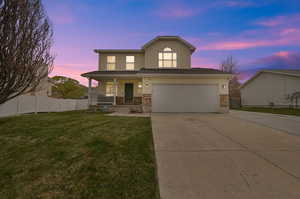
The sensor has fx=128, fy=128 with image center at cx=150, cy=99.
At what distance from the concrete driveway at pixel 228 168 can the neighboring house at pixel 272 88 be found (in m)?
17.4

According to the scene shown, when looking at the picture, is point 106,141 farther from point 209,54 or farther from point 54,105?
point 209,54

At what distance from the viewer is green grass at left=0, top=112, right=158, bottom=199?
178cm

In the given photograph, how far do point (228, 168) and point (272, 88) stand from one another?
2139 centimetres

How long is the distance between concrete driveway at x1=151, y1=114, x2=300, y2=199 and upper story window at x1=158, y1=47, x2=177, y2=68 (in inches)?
425

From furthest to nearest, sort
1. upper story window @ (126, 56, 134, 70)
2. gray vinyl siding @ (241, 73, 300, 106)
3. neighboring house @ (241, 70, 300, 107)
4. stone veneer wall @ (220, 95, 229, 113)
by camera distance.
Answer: gray vinyl siding @ (241, 73, 300, 106)
neighboring house @ (241, 70, 300, 107)
upper story window @ (126, 56, 134, 70)
stone veneer wall @ (220, 95, 229, 113)

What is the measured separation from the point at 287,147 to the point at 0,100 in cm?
961

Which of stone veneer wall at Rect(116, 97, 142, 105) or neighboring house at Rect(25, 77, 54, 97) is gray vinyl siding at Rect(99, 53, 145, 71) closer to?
stone veneer wall at Rect(116, 97, 142, 105)

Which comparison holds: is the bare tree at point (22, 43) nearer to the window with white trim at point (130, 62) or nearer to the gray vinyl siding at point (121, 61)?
the gray vinyl siding at point (121, 61)

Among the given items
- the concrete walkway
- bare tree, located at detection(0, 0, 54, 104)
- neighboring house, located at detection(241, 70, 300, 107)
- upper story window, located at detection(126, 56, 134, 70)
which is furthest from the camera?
neighboring house, located at detection(241, 70, 300, 107)

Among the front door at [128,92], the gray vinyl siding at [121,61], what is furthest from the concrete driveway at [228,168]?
the gray vinyl siding at [121,61]

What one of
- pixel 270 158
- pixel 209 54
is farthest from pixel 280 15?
pixel 270 158

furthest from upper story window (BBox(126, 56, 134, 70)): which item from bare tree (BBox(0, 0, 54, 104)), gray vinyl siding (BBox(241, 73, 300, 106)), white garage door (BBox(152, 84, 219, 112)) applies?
gray vinyl siding (BBox(241, 73, 300, 106))

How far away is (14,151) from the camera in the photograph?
3.17m

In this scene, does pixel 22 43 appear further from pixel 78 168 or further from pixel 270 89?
pixel 270 89
